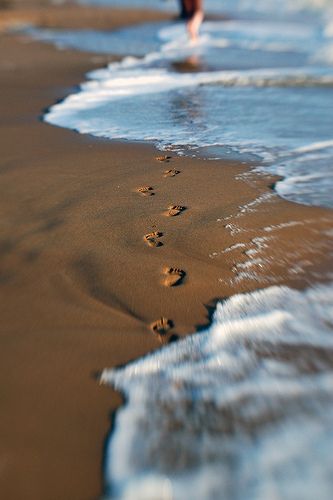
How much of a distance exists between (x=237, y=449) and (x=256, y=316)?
2.06 ft

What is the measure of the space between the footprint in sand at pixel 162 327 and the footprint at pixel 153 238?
23.9 inches

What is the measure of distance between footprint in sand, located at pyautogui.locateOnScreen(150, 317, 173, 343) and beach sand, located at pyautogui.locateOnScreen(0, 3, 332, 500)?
0.09 ft

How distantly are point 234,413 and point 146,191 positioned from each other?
1797mm

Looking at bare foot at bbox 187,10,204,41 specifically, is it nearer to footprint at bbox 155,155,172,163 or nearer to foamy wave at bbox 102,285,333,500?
footprint at bbox 155,155,172,163

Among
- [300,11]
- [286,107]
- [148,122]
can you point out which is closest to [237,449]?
[148,122]

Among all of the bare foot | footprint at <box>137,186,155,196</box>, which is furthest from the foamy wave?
the bare foot

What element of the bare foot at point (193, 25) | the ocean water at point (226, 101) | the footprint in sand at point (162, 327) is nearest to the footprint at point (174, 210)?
the ocean water at point (226, 101)

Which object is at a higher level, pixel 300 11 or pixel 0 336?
pixel 0 336

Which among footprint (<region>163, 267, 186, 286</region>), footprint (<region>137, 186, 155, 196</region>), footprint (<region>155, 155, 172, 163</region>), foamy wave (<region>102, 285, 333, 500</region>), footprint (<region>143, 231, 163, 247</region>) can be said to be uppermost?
foamy wave (<region>102, 285, 333, 500</region>)

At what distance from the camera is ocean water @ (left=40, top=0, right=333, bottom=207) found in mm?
3842

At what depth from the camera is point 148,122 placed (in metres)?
4.81

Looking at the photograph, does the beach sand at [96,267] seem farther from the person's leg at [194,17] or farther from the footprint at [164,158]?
the person's leg at [194,17]

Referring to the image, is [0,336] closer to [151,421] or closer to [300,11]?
[151,421]

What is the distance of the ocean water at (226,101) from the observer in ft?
12.6
